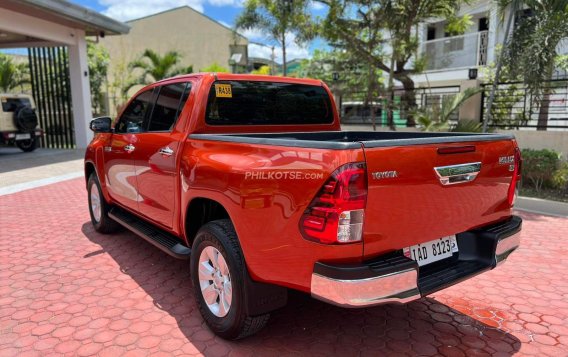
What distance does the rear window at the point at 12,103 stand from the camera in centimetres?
1314

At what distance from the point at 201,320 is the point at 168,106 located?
6.24 ft

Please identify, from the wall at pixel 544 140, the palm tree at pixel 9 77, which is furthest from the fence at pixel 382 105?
the palm tree at pixel 9 77

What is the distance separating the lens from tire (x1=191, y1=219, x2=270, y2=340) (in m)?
2.69

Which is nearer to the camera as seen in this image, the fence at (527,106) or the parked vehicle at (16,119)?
the fence at (527,106)

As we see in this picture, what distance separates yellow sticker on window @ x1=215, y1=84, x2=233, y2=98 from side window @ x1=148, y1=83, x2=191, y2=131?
254mm

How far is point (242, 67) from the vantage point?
33094mm

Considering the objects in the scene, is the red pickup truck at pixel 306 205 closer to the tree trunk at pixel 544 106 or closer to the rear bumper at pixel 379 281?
the rear bumper at pixel 379 281

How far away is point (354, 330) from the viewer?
123 inches

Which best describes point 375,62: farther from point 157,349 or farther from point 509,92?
point 157,349

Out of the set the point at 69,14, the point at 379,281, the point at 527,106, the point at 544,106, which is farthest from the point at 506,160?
the point at 69,14

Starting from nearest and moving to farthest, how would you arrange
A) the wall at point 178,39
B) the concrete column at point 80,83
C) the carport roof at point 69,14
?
1. the carport roof at point 69,14
2. the concrete column at point 80,83
3. the wall at point 178,39

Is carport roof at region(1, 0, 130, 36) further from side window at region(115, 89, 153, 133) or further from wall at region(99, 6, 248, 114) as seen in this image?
wall at region(99, 6, 248, 114)

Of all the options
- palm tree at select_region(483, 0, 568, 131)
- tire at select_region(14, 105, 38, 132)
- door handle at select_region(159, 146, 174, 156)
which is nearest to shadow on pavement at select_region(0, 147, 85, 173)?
Answer: tire at select_region(14, 105, 38, 132)

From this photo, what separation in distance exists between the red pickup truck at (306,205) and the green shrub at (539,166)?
528 cm
